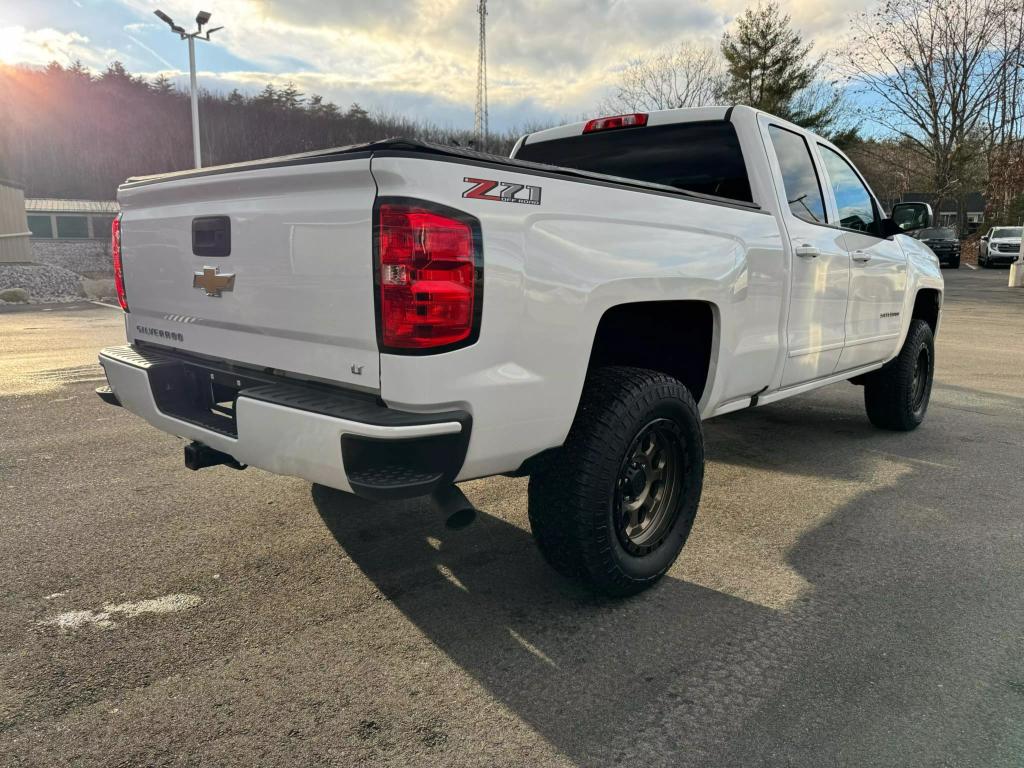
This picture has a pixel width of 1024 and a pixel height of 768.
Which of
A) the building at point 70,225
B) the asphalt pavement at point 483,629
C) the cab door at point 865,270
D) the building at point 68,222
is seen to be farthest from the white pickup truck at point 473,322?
the building at point 68,222

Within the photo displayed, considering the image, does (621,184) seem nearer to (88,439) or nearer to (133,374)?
(133,374)

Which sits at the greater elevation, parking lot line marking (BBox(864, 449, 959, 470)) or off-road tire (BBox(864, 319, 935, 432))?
off-road tire (BBox(864, 319, 935, 432))

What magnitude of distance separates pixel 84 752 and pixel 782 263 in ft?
10.7

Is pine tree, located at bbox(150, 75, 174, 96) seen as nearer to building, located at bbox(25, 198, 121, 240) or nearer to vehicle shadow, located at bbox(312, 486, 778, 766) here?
building, located at bbox(25, 198, 121, 240)

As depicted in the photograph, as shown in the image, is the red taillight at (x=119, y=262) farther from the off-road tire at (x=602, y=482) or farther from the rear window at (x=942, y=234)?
the rear window at (x=942, y=234)

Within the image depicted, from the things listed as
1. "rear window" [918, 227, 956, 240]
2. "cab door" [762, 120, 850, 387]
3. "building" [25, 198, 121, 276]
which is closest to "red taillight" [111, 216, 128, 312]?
"cab door" [762, 120, 850, 387]

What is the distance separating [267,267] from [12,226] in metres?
29.2

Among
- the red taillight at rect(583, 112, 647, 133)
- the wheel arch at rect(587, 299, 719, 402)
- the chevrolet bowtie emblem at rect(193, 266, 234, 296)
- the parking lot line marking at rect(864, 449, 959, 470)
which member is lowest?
the parking lot line marking at rect(864, 449, 959, 470)

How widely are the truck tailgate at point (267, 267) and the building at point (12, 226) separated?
2635 centimetres

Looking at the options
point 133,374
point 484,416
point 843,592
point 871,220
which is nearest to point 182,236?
point 133,374

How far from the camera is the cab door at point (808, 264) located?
11.9ft

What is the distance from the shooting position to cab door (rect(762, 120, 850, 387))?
142 inches

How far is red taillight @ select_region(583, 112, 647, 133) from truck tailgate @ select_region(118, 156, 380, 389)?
7.73ft

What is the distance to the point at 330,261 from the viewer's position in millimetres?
2137
